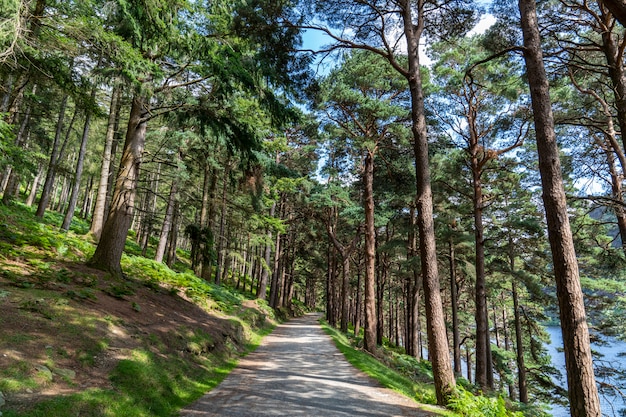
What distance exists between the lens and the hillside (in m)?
4.02

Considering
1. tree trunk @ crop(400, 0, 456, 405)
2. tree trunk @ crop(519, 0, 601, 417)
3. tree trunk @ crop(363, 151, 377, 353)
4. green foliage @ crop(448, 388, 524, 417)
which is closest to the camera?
tree trunk @ crop(519, 0, 601, 417)

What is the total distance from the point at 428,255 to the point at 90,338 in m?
6.54

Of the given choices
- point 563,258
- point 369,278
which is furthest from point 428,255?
point 369,278

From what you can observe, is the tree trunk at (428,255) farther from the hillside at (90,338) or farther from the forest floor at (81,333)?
the forest floor at (81,333)

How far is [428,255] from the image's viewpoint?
679 cm

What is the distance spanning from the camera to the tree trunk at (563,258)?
4379 mm

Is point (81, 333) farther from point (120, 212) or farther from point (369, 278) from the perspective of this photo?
point (369, 278)

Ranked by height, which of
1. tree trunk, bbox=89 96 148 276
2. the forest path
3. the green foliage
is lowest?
→ the forest path

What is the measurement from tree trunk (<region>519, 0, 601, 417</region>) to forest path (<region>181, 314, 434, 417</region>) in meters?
2.20

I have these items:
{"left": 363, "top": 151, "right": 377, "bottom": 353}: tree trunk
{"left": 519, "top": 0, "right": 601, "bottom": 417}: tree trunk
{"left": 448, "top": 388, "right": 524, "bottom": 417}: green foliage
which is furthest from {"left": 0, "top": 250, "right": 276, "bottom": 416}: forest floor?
{"left": 519, "top": 0, "right": 601, "bottom": 417}: tree trunk

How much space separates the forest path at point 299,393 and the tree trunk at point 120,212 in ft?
15.9

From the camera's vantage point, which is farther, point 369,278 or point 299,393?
point 369,278

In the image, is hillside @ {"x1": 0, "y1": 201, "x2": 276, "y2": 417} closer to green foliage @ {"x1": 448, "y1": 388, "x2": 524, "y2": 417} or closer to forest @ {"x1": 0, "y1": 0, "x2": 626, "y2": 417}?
forest @ {"x1": 0, "y1": 0, "x2": 626, "y2": 417}

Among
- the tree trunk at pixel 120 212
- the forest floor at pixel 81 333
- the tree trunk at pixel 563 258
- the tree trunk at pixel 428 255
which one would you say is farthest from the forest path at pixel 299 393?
→ the tree trunk at pixel 120 212
